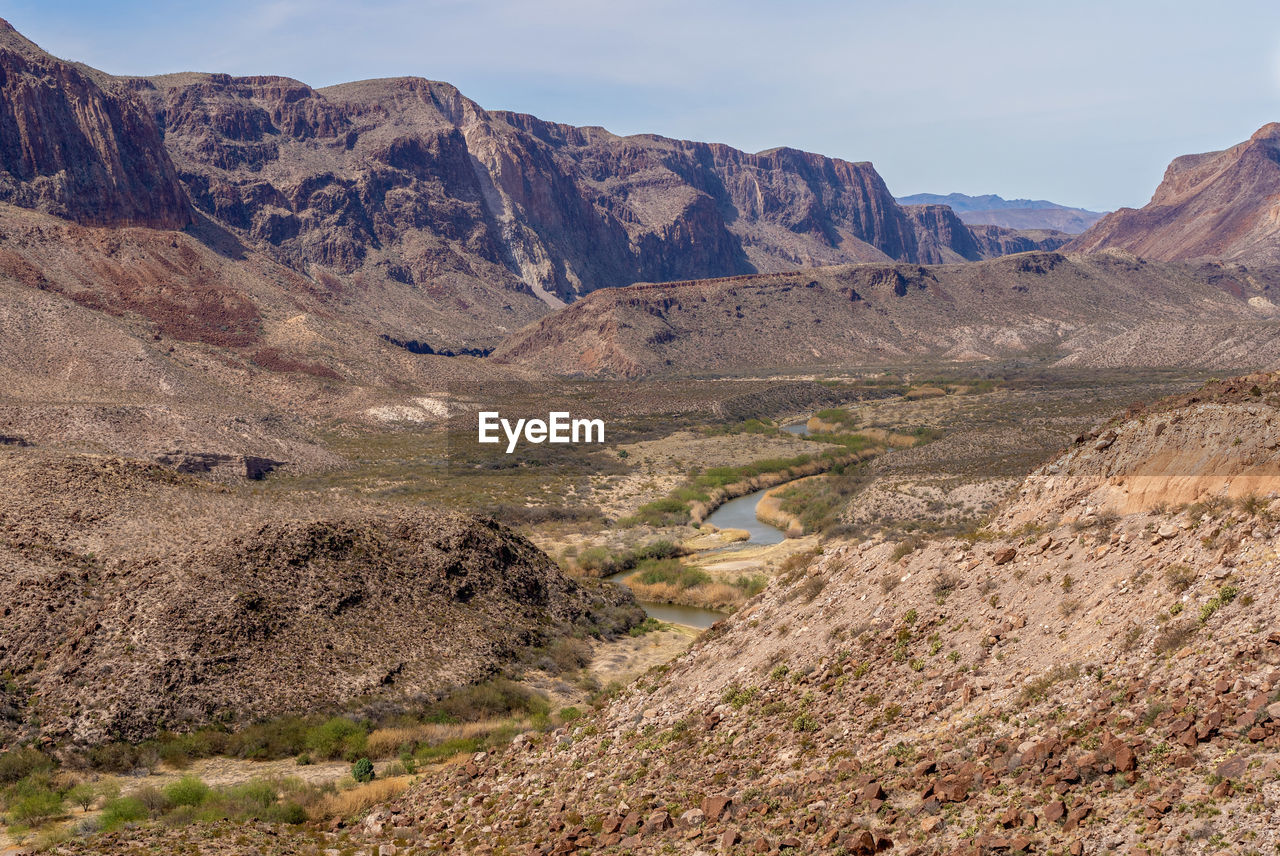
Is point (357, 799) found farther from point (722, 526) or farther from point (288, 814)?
point (722, 526)

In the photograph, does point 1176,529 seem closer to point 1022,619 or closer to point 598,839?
point 1022,619

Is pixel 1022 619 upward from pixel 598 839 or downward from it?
upward

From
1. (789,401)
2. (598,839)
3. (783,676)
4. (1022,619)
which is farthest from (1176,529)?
(789,401)

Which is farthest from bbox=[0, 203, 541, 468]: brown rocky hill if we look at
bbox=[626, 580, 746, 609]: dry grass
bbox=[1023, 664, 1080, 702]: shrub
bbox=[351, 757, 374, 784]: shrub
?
bbox=[1023, 664, 1080, 702]: shrub

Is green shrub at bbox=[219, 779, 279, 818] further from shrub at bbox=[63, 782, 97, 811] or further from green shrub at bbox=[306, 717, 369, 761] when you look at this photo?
green shrub at bbox=[306, 717, 369, 761]

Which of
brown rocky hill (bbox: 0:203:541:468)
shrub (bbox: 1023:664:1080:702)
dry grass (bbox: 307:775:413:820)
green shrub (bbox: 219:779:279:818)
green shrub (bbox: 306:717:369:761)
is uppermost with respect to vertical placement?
brown rocky hill (bbox: 0:203:541:468)

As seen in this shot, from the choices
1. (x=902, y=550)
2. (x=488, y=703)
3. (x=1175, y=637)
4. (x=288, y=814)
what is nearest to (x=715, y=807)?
(x=1175, y=637)
